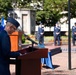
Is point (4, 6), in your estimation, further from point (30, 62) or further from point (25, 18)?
point (30, 62)

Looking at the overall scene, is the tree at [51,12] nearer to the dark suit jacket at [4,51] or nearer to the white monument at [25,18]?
the white monument at [25,18]

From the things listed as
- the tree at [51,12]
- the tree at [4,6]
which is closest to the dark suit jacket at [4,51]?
the tree at [51,12]

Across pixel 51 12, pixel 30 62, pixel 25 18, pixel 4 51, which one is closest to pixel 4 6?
pixel 25 18

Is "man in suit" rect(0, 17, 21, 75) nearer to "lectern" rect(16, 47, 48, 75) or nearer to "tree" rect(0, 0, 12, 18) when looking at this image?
"lectern" rect(16, 47, 48, 75)

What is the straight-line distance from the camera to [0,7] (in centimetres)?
4000

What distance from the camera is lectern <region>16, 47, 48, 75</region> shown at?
18.6ft

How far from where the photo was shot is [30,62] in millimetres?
5789

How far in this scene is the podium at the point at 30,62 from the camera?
567 cm

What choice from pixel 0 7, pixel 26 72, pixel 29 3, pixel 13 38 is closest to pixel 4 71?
pixel 26 72

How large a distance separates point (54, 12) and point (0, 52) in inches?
1333

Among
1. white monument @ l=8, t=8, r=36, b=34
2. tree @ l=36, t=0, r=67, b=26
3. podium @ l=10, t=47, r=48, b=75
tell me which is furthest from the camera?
tree @ l=36, t=0, r=67, b=26

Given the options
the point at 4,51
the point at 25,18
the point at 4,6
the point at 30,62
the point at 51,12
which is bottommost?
the point at 30,62

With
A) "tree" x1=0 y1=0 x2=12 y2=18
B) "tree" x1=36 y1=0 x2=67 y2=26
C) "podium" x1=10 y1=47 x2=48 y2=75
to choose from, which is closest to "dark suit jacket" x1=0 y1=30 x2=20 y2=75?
"podium" x1=10 y1=47 x2=48 y2=75

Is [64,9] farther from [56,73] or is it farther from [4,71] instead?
[4,71]
